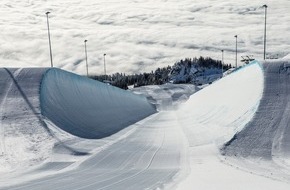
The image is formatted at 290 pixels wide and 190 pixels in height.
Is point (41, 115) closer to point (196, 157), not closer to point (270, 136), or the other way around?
point (196, 157)

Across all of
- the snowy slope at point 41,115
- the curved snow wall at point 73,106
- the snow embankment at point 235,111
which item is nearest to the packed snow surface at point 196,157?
the snow embankment at point 235,111

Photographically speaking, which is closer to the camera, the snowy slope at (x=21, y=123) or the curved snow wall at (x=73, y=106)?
the snowy slope at (x=21, y=123)

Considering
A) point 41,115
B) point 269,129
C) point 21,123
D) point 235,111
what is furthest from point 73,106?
point 269,129

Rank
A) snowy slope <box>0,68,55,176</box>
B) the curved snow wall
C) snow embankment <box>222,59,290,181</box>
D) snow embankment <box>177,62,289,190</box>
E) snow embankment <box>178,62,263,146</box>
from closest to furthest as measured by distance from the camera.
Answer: snow embankment <box>177,62,289,190</box>, snow embankment <box>222,59,290,181</box>, snowy slope <box>0,68,55,176</box>, snow embankment <box>178,62,263,146</box>, the curved snow wall

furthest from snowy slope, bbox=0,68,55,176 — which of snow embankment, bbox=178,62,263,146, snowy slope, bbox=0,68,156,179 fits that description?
snow embankment, bbox=178,62,263,146

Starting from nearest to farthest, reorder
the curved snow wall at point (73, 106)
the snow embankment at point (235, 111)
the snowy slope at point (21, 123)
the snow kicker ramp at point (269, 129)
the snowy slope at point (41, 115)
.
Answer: the snowy slope at point (21, 123) < the snow kicker ramp at point (269, 129) < the snowy slope at point (41, 115) < the snow embankment at point (235, 111) < the curved snow wall at point (73, 106)

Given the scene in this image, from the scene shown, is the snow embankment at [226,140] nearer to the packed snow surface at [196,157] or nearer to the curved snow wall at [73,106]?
the packed snow surface at [196,157]

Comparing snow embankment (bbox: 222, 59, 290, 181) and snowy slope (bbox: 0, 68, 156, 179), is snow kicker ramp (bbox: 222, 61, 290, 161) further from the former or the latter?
snowy slope (bbox: 0, 68, 156, 179)
